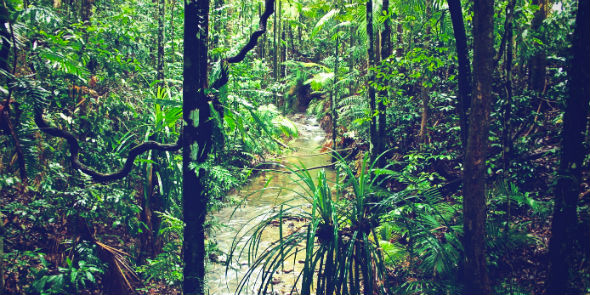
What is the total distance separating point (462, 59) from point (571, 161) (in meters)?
1.22

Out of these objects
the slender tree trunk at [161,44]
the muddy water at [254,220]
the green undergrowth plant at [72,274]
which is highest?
the slender tree trunk at [161,44]

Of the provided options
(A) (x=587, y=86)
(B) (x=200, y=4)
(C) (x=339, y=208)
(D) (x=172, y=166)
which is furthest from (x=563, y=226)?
(D) (x=172, y=166)

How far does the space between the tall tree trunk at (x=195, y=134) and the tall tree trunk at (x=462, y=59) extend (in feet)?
7.52

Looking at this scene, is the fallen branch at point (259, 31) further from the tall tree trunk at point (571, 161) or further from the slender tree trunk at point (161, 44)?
the slender tree trunk at point (161, 44)

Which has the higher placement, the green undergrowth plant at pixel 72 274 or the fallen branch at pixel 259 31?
the fallen branch at pixel 259 31

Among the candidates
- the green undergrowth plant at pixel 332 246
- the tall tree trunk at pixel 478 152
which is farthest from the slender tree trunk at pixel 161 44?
the tall tree trunk at pixel 478 152

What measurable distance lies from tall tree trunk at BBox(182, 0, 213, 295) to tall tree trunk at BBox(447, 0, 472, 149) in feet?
7.52

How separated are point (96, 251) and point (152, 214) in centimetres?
100

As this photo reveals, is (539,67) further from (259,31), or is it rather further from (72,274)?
(72,274)

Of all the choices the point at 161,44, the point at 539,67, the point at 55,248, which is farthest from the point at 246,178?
the point at 539,67

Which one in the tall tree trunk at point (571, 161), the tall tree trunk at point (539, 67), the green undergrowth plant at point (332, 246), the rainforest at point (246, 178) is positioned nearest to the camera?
the tall tree trunk at point (571, 161)

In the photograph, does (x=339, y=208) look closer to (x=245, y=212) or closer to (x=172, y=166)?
(x=172, y=166)

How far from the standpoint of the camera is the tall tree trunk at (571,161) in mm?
2422

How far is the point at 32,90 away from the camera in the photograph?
2.73m
